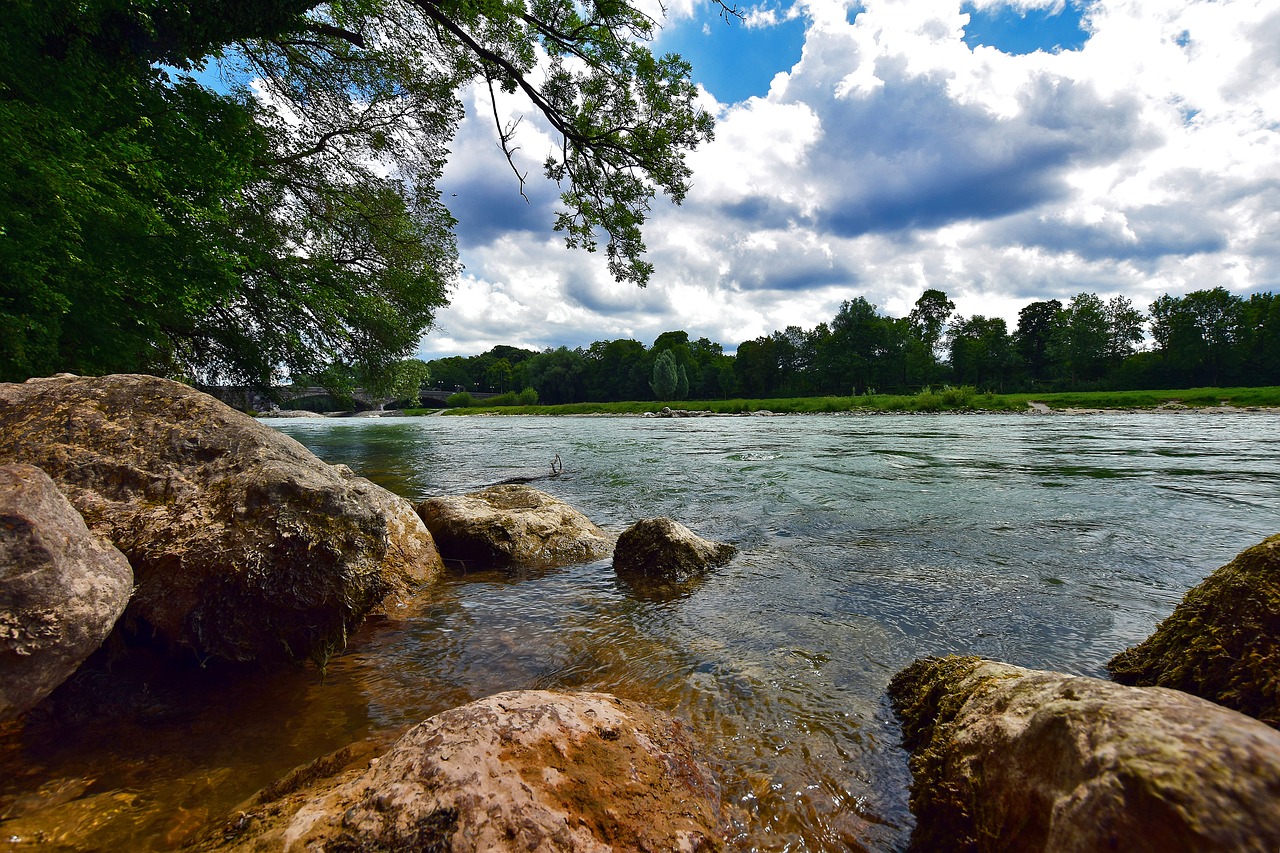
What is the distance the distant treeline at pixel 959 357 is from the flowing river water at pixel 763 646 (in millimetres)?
52252

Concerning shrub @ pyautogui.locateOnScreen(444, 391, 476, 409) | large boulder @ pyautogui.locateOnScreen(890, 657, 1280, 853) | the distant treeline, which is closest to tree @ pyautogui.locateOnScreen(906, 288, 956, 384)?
the distant treeline

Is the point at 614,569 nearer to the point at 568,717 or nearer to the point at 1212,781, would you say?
the point at 568,717

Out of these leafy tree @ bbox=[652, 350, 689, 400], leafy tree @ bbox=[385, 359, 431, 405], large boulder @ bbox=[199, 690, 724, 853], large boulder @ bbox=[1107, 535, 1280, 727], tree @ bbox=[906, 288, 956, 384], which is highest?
tree @ bbox=[906, 288, 956, 384]

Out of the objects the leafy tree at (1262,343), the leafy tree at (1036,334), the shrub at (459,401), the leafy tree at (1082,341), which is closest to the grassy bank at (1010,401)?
the leafy tree at (1262,343)

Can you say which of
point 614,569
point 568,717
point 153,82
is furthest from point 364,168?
point 568,717

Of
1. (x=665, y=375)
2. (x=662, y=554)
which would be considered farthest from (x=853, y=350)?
(x=662, y=554)

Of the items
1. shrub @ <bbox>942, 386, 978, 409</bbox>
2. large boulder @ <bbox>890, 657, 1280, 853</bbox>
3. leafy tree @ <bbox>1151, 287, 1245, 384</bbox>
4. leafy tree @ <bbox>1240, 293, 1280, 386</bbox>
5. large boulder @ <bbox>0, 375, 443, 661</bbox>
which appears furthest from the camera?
leafy tree @ <bbox>1151, 287, 1245, 384</bbox>

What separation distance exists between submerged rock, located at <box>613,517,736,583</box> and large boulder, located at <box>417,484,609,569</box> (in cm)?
76

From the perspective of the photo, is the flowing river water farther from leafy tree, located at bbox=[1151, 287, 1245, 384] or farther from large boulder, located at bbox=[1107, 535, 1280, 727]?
leafy tree, located at bbox=[1151, 287, 1245, 384]

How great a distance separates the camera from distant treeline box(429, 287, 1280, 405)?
6078 cm

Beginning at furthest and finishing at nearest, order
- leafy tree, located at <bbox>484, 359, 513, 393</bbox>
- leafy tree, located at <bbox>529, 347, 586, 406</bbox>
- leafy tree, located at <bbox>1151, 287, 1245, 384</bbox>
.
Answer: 1. leafy tree, located at <bbox>484, 359, 513, 393</bbox>
2. leafy tree, located at <bbox>529, 347, 586, 406</bbox>
3. leafy tree, located at <bbox>1151, 287, 1245, 384</bbox>

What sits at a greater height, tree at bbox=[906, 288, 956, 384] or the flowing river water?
tree at bbox=[906, 288, 956, 384]

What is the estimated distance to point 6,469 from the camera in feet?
8.18

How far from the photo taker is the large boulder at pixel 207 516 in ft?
9.96
